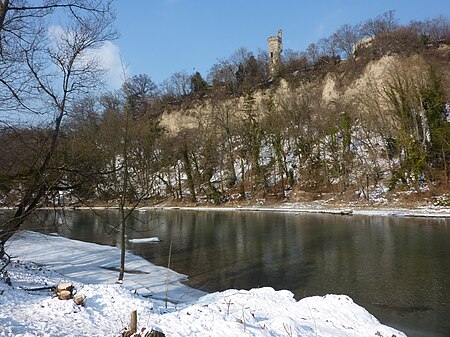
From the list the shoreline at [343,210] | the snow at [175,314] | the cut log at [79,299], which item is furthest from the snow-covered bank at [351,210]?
the cut log at [79,299]

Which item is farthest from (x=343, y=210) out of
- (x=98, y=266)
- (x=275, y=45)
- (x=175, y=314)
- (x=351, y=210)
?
(x=275, y=45)

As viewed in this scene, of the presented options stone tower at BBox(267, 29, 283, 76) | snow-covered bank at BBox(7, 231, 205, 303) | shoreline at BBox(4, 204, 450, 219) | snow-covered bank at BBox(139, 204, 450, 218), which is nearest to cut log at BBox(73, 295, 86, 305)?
snow-covered bank at BBox(7, 231, 205, 303)

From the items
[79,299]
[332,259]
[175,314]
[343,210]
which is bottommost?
[332,259]

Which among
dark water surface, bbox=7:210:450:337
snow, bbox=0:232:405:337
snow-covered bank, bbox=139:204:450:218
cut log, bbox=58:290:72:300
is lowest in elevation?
dark water surface, bbox=7:210:450:337

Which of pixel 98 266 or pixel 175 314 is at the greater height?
pixel 175 314

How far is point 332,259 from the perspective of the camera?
1301 centimetres

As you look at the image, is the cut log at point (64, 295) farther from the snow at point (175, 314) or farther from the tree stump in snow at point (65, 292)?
the snow at point (175, 314)

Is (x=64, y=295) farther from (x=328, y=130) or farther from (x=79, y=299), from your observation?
(x=328, y=130)

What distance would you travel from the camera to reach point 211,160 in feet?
144

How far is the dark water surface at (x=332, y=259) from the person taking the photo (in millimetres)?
8578

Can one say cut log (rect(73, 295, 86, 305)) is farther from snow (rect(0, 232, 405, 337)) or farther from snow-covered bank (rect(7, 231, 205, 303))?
snow-covered bank (rect(7, 231, 205, 303))

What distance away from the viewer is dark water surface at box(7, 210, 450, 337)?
28.1 feet

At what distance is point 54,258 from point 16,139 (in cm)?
801

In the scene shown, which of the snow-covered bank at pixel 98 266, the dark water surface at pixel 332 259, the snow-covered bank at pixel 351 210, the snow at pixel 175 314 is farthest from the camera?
the snow-covered bank at pixel 351 210
